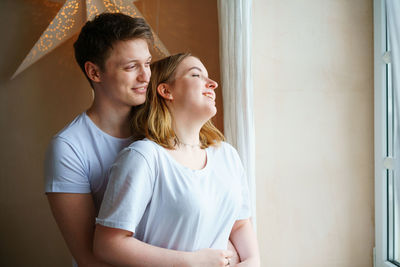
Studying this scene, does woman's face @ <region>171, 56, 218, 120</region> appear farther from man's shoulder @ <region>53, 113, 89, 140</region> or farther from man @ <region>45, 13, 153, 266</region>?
man's shoulder @ <region>53, 113, 89, 140</region>

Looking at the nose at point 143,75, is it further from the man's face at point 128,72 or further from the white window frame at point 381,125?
the white window frame at point 381,125

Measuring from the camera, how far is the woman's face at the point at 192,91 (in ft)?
3.92

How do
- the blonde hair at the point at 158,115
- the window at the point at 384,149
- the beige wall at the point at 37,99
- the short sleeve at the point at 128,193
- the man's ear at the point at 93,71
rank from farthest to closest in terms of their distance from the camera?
the beige wall at the point at 37,99
the window at the point at 384,149
the man's ear at the point at 93,71
the blonde hair at the point at 158,115
the short sleeve at the point at 128,193

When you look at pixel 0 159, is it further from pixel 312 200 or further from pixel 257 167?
pixel 312 200

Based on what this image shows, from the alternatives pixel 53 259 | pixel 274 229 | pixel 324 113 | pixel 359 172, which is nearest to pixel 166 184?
pixel 274 229

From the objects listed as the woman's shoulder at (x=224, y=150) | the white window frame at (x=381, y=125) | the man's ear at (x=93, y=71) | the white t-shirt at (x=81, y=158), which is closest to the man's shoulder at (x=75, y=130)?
the white t-shirt at (x=81, y=158)

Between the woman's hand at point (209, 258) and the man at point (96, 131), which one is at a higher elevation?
the man at point (96, 131)

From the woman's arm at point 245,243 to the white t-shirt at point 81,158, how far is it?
53cm

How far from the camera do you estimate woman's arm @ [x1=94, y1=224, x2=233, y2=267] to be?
100cm

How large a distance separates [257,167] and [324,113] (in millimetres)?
441

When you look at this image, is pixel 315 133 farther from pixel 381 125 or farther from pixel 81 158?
pixel 81 158

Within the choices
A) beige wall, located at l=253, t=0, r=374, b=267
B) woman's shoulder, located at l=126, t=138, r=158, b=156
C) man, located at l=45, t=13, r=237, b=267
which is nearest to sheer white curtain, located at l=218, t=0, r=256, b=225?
beige wall, located at l=253, t=0, r=374, b=267

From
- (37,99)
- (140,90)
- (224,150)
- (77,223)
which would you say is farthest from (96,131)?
(37,99)

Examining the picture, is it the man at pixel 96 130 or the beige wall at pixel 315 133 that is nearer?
the man at pixel 96 130
